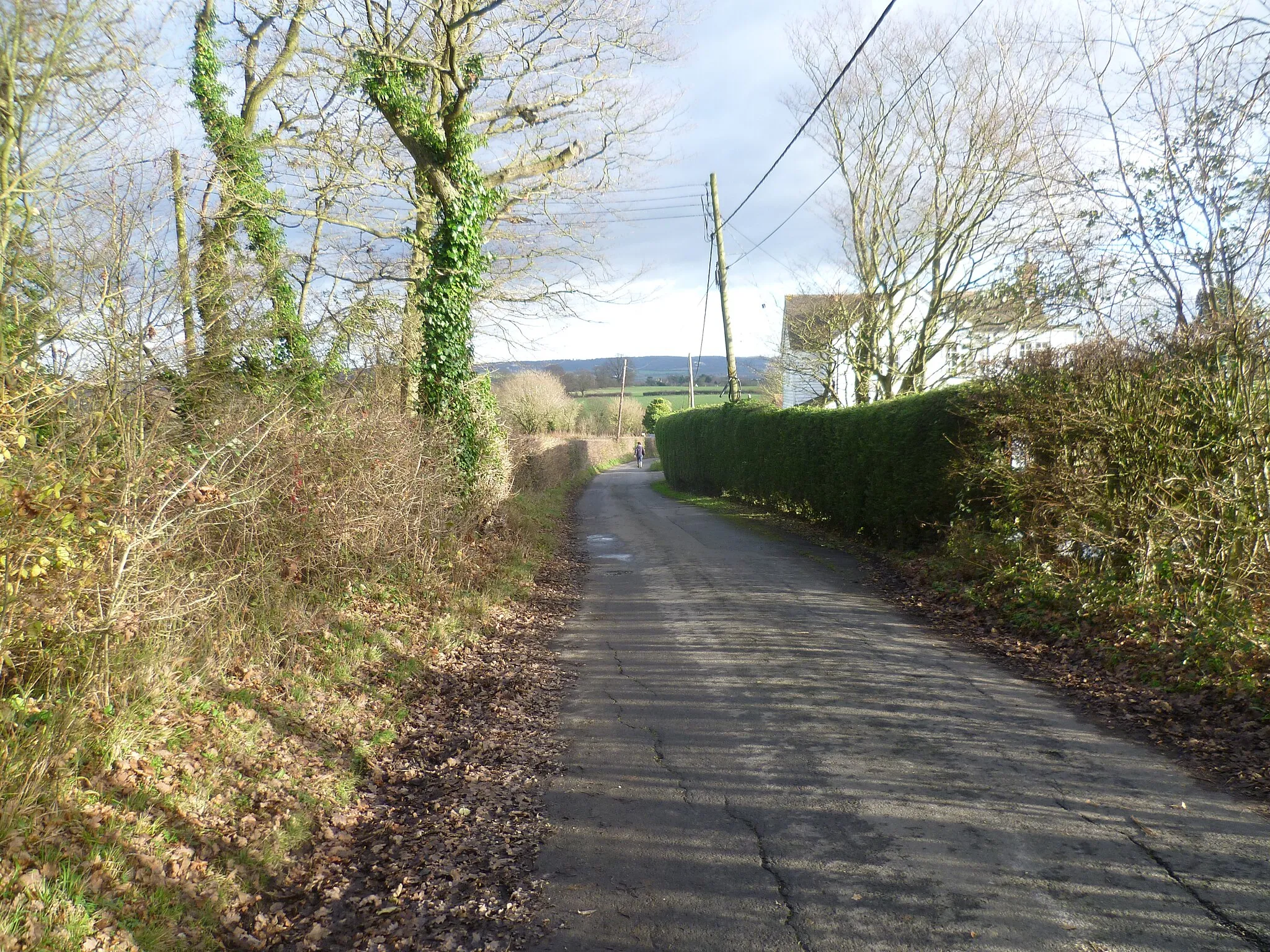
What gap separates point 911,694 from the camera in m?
6.18

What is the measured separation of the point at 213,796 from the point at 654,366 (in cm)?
10804

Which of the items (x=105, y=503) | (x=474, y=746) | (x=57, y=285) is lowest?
(x=474, y=746)

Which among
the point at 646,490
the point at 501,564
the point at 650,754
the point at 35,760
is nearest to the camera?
the point at 35,760

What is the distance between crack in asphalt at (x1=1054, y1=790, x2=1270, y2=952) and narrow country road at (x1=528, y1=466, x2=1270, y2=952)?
11 mm

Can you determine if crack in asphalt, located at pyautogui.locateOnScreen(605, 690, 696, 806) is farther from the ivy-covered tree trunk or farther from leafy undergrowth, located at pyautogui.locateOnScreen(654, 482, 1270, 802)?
the ivy-covered tree trunk

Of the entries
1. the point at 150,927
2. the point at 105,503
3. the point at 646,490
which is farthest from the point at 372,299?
the point at 646,490

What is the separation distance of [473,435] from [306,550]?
607 centimetres

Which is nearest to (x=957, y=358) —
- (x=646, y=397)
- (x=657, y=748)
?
(x=657, y=748)

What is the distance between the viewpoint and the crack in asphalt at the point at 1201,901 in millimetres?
3100

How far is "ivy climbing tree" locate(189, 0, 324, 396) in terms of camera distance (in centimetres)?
Result: 962

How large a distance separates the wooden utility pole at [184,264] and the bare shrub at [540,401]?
74.3 ft

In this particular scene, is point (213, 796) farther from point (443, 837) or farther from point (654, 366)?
point (654, 366)

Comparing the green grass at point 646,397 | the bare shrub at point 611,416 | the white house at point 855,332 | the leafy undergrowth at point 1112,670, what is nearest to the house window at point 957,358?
the white house at point 855,332

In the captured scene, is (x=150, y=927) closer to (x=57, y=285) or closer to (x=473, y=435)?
(x=57, y=285)
